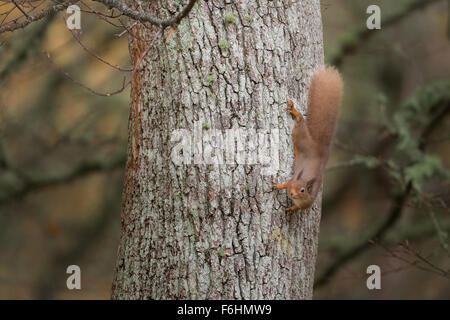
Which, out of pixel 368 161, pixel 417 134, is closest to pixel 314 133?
pixel 368 161

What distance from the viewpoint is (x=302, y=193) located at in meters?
2.97

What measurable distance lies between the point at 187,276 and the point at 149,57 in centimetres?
126

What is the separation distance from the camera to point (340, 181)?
10.0 meters

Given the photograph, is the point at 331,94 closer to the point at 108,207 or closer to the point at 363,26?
the point at 363,26

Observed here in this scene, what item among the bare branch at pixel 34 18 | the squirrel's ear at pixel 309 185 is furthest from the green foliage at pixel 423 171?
the bare branch at pixel 34 18

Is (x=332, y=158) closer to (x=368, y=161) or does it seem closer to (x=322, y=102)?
(x=368, y=161)

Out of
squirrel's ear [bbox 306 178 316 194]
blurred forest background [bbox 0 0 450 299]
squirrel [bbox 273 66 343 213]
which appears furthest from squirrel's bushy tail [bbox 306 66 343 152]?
blurred forest background [bbox 0 0 450 299]

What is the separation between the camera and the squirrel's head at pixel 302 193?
2.94 meters

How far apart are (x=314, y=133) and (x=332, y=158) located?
7.40 m

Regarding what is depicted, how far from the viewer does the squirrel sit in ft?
10.0

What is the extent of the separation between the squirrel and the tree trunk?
53mm

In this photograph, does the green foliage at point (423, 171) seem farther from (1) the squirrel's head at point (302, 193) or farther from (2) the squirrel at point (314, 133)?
(1) the squirrel's head at point (302, 193)

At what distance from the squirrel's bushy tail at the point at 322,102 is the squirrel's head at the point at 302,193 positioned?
298 mm

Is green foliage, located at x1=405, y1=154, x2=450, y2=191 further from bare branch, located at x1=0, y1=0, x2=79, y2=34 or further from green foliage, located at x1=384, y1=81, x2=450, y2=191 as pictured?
bare branch, located at x1=0, y1=0, x2=79, y2=34
